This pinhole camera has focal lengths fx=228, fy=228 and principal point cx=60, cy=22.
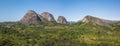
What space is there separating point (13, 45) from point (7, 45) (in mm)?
6704

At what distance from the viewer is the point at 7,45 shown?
633 ft

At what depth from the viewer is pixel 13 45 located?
198m

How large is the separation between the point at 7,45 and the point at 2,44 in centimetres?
424

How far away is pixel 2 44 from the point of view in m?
192

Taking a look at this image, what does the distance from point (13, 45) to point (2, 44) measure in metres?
10.0
